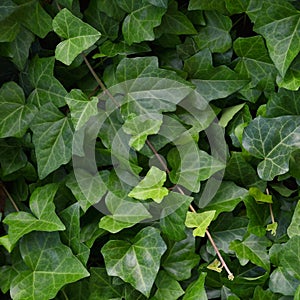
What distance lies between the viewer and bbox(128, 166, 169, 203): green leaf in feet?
3.23

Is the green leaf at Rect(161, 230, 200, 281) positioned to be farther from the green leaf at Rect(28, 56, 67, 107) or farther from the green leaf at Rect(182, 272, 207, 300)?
the green leaf at Rect(28, 56, 67, 107)

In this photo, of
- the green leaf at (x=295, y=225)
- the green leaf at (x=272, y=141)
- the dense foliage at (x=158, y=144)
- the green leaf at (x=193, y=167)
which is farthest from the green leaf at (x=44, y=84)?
the green leaf at (x=295, y=225)

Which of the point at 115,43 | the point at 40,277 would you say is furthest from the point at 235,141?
the point at 40,277

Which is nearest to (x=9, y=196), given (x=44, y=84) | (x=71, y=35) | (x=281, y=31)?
(x=44, y=84)

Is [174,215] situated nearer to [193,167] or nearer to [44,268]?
[193,167]

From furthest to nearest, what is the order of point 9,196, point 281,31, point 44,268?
1. point 9,196
2. point 44,268
3. point 281,31

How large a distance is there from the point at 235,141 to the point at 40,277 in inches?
17.9

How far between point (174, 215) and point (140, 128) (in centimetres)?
17

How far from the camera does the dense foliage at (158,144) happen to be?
991mm

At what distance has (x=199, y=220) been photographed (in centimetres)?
99

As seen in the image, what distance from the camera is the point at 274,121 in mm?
981

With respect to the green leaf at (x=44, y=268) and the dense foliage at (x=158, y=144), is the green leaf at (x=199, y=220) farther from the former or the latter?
the green leaf at (x=44, y=268)

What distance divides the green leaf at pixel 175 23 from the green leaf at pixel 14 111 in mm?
298

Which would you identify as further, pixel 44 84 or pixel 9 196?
pixel 9 196
